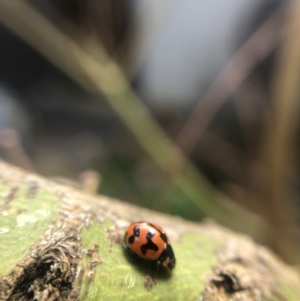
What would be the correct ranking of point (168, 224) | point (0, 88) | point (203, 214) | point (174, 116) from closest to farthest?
point (168, 224)
point (203, 214)
point (0, 88)
point (174, 116)

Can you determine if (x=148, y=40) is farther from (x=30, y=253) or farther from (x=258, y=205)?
(x=30, y=253)

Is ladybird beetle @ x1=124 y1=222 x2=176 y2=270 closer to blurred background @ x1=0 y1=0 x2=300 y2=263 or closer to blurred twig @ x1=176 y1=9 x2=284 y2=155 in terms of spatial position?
blurred background @ x1=0 y1=0 x2=300 y2=263

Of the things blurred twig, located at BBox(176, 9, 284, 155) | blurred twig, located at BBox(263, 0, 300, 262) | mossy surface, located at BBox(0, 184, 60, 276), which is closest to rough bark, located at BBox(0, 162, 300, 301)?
mossy surface, located at BBox(0, 184, 60, 276)

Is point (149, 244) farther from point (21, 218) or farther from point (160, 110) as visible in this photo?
point (160, 110)

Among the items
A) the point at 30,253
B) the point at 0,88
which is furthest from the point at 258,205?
the point at 0,88

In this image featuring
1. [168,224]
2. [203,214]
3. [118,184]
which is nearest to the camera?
[168,224]

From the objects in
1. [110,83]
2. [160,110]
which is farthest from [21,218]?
[160,110]
